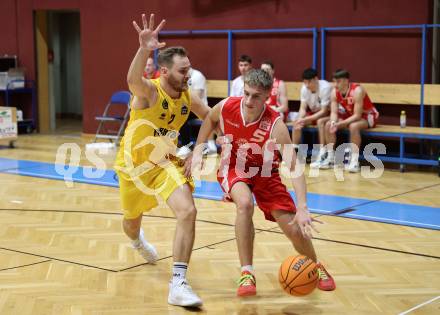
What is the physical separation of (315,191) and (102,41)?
714cm

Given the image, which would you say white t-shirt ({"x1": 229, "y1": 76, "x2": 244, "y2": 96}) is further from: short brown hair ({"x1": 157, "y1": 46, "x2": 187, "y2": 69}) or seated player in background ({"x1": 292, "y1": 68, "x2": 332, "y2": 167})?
short brown hair ({"x1": 157, "y1": 46, "x2": 187, "y2": 69})

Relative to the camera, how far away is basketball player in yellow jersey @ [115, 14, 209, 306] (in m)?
4.43

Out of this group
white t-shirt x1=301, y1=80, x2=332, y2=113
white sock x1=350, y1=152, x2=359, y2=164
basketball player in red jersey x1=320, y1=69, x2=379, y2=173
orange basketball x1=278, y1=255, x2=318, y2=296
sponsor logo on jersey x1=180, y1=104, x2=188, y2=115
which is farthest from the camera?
white t-shirt x1=301, y1=80, x2=332, y2=113

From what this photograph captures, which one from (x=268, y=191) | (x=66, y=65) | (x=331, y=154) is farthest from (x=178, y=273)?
(x=66, y=65)

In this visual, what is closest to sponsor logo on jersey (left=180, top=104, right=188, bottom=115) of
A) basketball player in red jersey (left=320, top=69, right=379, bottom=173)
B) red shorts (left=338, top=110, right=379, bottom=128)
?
basketball player in red jersey (left=320, top=69, right=379, bottom=173)

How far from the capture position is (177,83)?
4.64m

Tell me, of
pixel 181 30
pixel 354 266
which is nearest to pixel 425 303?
pixel 354 266

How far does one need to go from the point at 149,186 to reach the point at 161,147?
27 cm

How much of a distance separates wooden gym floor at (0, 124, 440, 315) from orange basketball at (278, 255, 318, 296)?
0.47 feet

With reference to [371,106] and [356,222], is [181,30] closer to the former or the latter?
[371,106]

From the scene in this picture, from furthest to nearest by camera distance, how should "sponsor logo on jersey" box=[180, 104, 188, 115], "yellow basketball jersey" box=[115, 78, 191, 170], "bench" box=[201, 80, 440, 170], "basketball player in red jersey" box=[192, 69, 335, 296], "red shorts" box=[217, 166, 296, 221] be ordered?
"bench" box=[201, 80, 440, 170]
"sponsor logo on jersey" box=[180, 104, 188, 115]
"yellow basketball jersey" box=[115, 78, 191, 170]
"red shorts" box=[217, 166, 296, 221]
"basketball player in red jersey" box=[192, 69, 335, 296]

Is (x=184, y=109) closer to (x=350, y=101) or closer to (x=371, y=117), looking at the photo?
(x=350, y=101)

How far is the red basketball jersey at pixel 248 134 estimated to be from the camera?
4.57 meters

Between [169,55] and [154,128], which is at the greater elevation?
[169,55]
